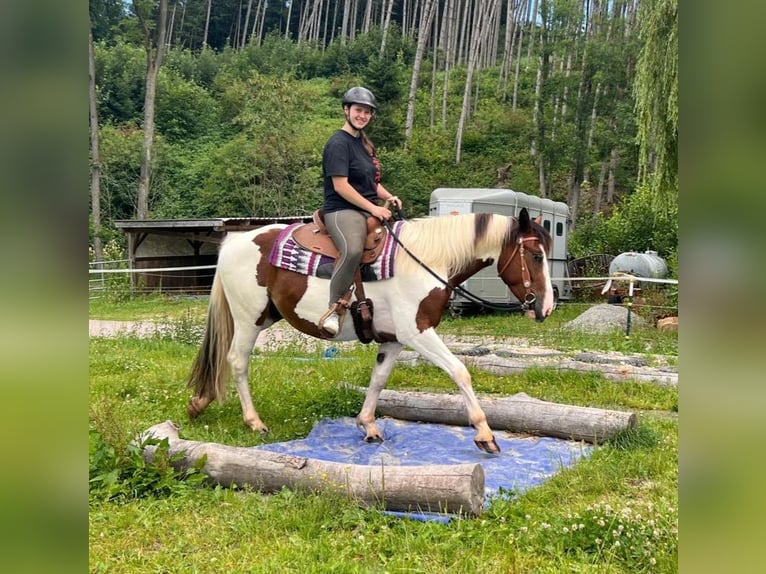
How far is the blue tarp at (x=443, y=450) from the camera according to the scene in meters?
A: 3.97

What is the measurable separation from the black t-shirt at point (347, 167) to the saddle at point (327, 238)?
7.0 inches

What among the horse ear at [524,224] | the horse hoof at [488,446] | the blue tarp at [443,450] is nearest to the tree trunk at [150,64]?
the blue tarp at [443,450]

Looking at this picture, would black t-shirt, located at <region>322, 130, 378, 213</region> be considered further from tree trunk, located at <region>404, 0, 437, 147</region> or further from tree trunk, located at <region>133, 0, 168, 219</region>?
tree trunk, located at <region>404, 0, 437, 147</region>

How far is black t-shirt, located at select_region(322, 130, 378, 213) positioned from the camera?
4.34 meters

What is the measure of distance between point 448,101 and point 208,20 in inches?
1086

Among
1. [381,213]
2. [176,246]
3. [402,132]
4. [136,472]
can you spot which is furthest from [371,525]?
[402,132]

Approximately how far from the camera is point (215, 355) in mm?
4996

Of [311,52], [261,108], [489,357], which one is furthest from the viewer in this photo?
[311,52]

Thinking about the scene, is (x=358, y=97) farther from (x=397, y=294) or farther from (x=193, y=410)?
(x=193, y=410)

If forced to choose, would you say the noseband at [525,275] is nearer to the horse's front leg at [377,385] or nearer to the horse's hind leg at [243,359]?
the horse's front leg at [377,385]
